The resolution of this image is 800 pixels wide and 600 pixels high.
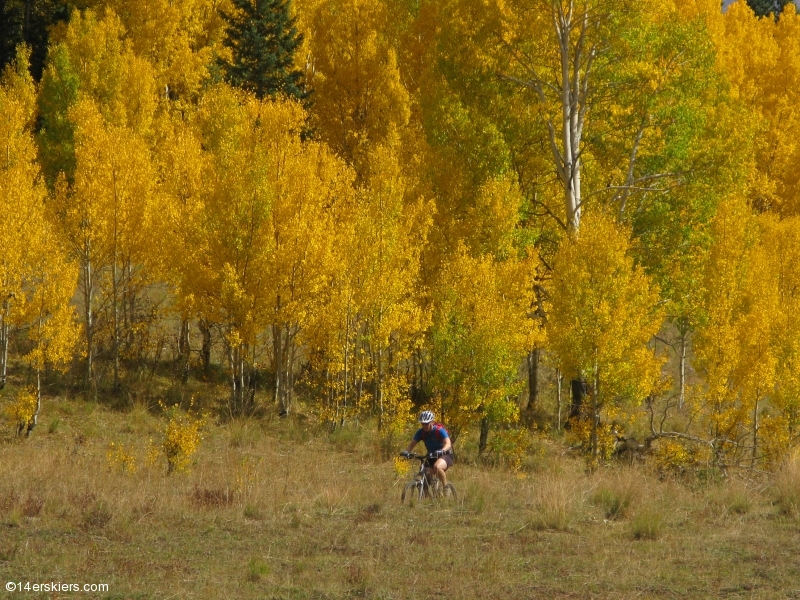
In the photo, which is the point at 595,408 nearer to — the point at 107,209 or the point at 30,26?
the point at 107,209

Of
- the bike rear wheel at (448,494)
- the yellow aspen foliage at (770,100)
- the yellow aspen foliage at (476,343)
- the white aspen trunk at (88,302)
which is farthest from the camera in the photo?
the yellow aspen foliage at (770,100)

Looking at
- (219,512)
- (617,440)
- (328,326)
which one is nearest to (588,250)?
(617,440)

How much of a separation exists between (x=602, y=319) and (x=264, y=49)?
2049cm

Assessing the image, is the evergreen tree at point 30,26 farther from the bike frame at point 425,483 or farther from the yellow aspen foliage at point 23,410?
the bike frame at point 425,483

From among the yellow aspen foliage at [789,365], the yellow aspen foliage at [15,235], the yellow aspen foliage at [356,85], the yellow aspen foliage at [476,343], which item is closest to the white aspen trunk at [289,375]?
the yellow aspen foliage at [476,343]

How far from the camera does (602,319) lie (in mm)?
19250

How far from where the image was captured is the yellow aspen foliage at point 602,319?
19.4 m

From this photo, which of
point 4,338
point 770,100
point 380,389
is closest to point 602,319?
point 380,389

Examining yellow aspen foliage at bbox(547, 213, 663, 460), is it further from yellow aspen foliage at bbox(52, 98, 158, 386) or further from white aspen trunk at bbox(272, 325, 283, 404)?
yellow aspen foliage at bbox(52, 98, 158, 386)

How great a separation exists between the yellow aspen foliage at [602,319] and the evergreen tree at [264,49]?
1704cm

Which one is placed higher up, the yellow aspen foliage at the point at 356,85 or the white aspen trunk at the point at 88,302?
the yellow aspen foliage at the point at 356,85

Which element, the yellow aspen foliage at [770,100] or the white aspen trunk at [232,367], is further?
the yellow aspen foliage at [770,100]

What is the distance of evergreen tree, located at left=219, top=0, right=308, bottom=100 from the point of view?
114 ft

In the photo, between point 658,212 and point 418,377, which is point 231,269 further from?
point 658,212
